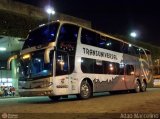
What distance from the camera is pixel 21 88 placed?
16.3m

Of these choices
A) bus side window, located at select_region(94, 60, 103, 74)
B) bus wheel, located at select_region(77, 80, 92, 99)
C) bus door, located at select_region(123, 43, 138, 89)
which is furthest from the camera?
bus door, located at select_region(123, 43, 138, 89)

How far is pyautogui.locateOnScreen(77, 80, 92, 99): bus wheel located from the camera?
17348mm

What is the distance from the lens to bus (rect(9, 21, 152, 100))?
611 inches

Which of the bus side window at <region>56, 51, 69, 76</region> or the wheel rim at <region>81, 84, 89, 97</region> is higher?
the bus side window at <region>56, 51, 69, 76</region>

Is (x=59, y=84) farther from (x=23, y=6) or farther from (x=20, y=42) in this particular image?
(x=23, y=6)

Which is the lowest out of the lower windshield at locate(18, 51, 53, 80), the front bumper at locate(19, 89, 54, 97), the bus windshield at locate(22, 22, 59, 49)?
the front bumper at locate(19, 89, 54, 97)

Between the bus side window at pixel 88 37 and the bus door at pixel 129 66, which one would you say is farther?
the bus door at pixel 129 66

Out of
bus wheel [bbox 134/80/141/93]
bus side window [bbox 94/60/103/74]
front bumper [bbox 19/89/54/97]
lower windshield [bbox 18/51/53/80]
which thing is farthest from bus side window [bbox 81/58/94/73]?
bus wheel [bbox 134/80/141/93]

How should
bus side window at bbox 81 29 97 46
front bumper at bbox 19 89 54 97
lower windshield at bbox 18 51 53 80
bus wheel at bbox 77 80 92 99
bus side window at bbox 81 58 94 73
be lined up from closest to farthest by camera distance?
front bumper at bbox 19 89 54 97 → lower windshield at bbox 18 51 53 80 → bus wheel at bbox 77 80 92 99 → bus side window at bbox 81 58 94 73 → bus side window at bbox 81 29 97 46

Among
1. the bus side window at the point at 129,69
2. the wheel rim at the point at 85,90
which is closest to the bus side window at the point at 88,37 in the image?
the wheel rim at the point at 85,90

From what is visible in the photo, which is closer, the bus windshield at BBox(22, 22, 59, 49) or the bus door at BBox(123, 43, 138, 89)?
the bus windshield at BBox(22, 22, 59, 49)

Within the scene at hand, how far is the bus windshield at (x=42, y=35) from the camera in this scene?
15997mm

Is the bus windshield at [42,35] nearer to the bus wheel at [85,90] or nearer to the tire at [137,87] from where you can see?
the bus wheel at [85,90]

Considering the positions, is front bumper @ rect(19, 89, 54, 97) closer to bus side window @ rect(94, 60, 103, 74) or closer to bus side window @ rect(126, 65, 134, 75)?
bus side window @ rect(94, 60, 103, 74)
